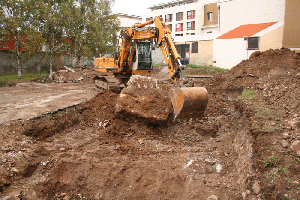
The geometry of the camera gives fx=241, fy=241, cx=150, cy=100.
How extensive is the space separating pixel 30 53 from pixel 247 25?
17.7 m

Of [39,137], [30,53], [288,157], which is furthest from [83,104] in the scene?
[30,53]

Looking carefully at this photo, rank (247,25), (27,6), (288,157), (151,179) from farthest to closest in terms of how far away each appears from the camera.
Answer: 1. (247,25)
2. (27,6)
3. (151,179)
4. (288,157)

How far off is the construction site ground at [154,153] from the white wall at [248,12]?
13.4 meters

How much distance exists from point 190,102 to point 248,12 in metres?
17.7

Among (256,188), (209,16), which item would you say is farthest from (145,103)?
(209,16)

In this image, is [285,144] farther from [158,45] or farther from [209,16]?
[209,16]

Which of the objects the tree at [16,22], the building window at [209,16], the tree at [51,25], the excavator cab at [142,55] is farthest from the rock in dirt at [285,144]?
the building window at [209,16]

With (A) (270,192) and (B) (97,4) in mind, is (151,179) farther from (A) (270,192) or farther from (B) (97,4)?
(B) (97,4)

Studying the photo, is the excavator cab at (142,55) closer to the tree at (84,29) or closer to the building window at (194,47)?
the tree at (84,29)

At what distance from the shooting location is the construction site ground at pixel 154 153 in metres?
4.47

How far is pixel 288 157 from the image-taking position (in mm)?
4258

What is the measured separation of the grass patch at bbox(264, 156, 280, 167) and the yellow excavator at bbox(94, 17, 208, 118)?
8.50 feet

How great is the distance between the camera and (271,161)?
4250mm

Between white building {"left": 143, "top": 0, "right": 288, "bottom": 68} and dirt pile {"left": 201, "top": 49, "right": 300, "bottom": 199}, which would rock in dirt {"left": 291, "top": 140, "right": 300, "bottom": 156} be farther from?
white building {"left": 143, "top": 0, "right": 288, "bottom": 68}
